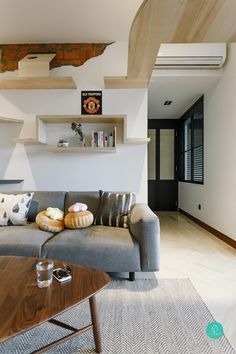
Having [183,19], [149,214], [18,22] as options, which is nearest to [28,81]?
[18,22]

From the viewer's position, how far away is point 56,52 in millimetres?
3375

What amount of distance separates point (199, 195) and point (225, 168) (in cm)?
134

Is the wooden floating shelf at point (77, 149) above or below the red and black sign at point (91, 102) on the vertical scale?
below

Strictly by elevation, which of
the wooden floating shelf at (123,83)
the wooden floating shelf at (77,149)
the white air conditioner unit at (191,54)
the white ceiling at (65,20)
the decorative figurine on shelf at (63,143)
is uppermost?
the white ceiling at (65,20)

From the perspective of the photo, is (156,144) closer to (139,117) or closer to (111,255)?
(139,117)

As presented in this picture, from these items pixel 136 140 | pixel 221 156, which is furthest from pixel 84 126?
pixel 221 156

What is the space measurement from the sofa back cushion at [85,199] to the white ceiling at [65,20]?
1976 mm

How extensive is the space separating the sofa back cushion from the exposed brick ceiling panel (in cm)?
175

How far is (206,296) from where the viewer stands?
6.65 feet

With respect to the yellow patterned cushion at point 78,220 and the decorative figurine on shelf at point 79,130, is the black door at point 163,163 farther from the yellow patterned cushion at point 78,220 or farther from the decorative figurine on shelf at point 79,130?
the yellow patterned cushion at point 78,220

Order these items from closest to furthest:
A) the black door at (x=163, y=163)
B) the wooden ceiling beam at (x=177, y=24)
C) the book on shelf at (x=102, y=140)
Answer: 1. the wooden ceiling beam at (x=177, y=24)
2. the book on shelf at (x=102, y=140)
3. the black door at (x=163, y=163)

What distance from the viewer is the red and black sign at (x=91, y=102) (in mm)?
3283

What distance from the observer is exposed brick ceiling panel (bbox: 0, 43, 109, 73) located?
131 inches

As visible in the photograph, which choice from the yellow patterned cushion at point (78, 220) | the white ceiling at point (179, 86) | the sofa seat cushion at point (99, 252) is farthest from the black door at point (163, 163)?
the sofa seat cushion at point (99, 252)
